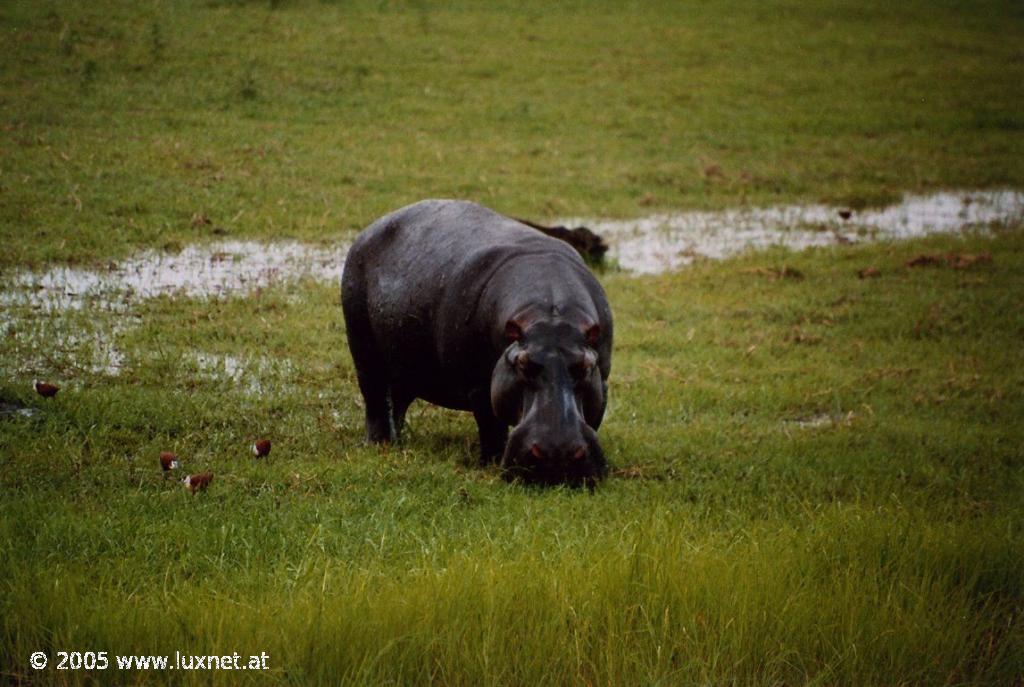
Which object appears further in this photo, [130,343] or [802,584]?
[130,343]

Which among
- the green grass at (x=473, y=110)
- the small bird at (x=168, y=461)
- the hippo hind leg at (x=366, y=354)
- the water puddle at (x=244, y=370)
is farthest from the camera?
the green grass at (x=473, y=110)

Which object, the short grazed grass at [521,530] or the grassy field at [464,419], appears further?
A: the grassy field at [464,419]

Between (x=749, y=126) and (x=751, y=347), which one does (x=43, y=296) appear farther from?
(x=749, y=126)

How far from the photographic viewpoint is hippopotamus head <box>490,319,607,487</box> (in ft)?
19.1

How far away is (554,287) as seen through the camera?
255 inches

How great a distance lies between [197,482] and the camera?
5.80 meters

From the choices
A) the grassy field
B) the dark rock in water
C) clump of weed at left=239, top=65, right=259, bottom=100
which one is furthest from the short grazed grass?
clump of weed at left=239, top=65, right=259, bottom=100

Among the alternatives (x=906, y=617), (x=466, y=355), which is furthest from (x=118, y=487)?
(x=906, y=617)

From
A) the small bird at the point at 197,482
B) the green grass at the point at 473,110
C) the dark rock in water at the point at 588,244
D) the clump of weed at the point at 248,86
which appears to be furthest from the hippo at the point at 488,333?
the clump of weed at the point at 248,86

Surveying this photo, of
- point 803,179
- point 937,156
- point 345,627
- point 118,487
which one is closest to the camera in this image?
point 345,627

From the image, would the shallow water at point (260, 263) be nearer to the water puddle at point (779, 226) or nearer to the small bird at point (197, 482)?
the water puddle at point (779, 226)

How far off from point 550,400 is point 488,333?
98 centimetres

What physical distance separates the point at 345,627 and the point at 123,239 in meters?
7.00

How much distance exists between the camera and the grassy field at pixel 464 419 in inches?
169
